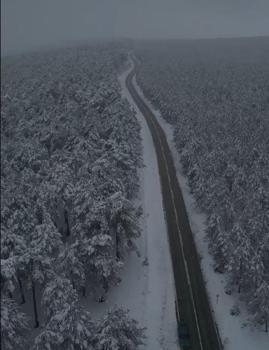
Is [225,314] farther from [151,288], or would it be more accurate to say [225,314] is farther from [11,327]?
[11,327]

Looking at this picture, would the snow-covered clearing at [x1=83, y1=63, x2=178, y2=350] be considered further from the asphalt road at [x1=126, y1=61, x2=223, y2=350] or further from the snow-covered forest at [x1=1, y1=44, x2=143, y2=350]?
the snow-covered forest at [x1=1, y1=44, x2=143, y2=350]

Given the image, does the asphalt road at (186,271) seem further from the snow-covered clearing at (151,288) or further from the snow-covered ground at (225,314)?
the snow-covered clearing at (151,288)

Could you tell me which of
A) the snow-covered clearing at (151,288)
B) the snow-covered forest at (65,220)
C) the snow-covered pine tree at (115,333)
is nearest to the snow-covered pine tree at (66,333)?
the snow-covered forest at (65,220)

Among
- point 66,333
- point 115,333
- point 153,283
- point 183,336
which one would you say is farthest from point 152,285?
point 66,333

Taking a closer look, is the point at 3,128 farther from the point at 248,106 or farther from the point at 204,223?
the point at 248,106

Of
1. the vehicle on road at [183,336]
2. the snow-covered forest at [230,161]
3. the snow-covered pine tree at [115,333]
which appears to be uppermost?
the snow-covered forest at [230,161]

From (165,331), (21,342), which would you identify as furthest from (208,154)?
(21,342)
